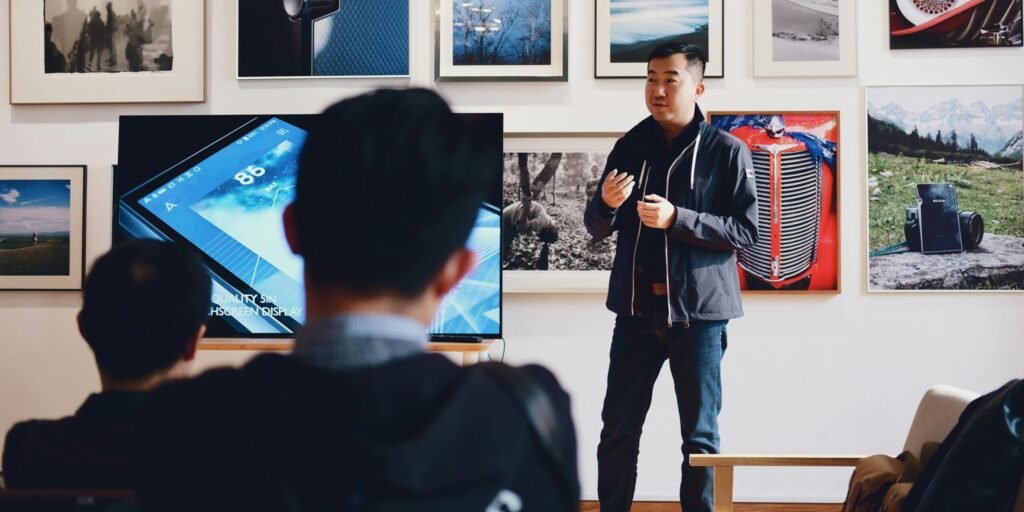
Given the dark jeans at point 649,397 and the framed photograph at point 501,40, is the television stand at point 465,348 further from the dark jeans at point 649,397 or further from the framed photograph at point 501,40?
the framed photograph at point 501,40

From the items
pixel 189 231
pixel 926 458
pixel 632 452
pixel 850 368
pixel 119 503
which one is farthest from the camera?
pixel 850 368

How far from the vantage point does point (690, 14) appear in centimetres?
372

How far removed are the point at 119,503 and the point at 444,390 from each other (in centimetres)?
51

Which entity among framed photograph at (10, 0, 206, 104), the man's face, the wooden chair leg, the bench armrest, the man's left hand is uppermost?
framed photograph at (10, 0, 206, 104)

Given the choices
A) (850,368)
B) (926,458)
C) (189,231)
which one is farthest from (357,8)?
(926,458)

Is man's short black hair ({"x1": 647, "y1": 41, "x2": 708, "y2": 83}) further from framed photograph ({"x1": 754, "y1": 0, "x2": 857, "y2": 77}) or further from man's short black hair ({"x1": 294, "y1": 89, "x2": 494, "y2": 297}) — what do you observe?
man's short black hair ({"x1": 294, "y1": 89, "x2": 494, "y2": 297})

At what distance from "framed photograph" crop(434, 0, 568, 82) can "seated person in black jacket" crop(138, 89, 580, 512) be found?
298 centimetres

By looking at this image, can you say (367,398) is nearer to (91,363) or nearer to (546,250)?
(546,250)

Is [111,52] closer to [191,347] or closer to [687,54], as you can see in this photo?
[687,54]

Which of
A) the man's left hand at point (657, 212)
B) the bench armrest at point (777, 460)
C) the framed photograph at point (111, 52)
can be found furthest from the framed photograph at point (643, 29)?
the bench armrest at point (777, 460)

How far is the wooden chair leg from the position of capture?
2.23 meters

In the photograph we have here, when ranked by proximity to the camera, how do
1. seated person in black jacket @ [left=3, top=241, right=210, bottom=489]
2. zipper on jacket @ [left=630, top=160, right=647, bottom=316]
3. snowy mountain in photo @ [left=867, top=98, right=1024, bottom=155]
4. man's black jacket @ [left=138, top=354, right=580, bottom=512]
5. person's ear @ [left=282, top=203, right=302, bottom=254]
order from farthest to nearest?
snowy mountain in photo @ [left=867, top=98, right=1024, bottom=155] → zipper on jacket @ [left=630, top=160, right=647, bottom=316] → seated person in black jacket @ [left=3, top=241, right=210, bottom=489] → person's ear @ [left=282, top=203, right=302, bottom=254] → man's black jacket @ [left=138, top=354, right=580, bottom=512]

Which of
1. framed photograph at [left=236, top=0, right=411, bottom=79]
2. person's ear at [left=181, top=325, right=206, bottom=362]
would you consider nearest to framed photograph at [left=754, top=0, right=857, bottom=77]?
framed photograph at [left=236, top=0, right=411, bottom=79]

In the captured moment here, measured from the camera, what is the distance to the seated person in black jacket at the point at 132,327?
117cm
